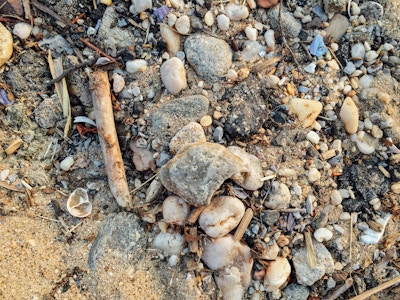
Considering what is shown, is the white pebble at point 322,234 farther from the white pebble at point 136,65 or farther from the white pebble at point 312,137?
the white pebble at point 136,65

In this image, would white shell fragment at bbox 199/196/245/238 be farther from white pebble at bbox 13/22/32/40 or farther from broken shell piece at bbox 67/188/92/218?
white pebble at bbox 13/22/32/40

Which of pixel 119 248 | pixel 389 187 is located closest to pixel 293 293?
pixel 389 187

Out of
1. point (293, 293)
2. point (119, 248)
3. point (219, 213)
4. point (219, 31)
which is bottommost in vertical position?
point (293, 293)

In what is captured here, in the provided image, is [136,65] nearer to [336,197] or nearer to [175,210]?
[175,210]

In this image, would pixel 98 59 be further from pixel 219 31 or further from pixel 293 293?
pixel 293 293

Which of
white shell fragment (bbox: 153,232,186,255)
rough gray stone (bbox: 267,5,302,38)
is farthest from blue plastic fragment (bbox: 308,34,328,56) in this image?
white shell fragment (bbox: 153,232,186,255)

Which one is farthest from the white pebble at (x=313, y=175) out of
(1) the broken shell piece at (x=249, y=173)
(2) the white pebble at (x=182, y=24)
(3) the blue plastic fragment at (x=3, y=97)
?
(3) the blue plastic fragment at (x=3, y=97)
